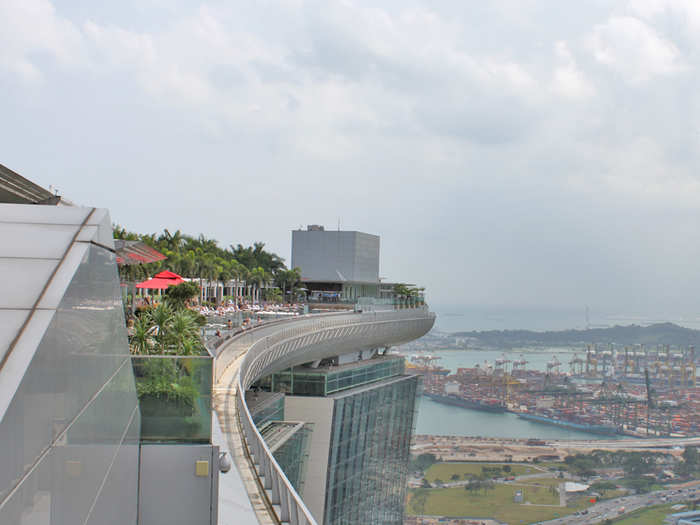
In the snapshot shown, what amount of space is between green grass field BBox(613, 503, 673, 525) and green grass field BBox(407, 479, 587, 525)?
5936mm

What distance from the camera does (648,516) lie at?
65000mm

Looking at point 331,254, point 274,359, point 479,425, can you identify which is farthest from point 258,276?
point 274,359

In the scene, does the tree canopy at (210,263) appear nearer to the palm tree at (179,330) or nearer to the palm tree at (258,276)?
the palm tree at (258,276)

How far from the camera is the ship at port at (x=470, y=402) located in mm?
98000

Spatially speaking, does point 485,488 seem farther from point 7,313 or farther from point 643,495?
point 7,313

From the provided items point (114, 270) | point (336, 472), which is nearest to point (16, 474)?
point (114, 270)

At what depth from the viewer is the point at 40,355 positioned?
314 centimetres

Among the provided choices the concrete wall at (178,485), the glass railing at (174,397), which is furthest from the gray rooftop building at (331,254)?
the concrete wall at (178,485)

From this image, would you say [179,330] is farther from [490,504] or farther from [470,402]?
[470,402]

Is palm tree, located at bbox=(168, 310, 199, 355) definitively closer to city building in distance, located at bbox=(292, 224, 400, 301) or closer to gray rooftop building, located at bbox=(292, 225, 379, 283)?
city building in distance, located at bbox=(292, 224, 400, 301)

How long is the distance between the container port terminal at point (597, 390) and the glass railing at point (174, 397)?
69342 mm

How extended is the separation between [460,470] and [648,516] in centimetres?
2225

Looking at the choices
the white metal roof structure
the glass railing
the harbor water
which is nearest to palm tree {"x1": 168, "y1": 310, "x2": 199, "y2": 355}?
the glass railing

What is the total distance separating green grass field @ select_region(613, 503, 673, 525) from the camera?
63.6 meters
